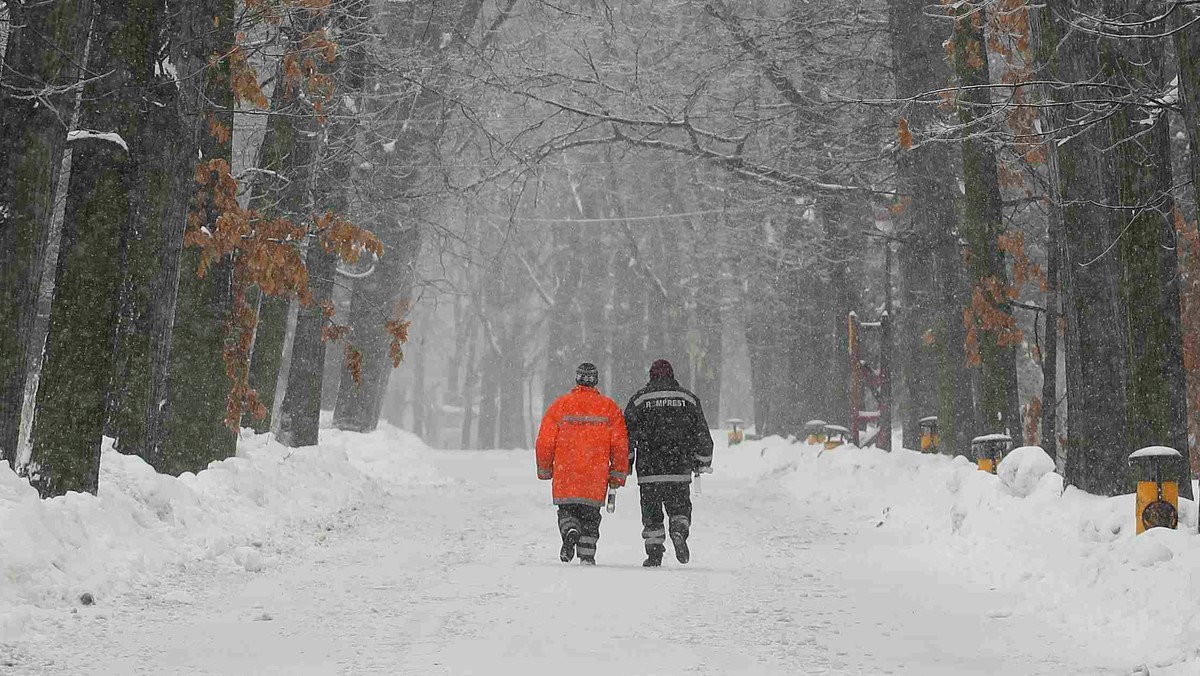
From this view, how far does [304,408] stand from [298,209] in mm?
4674

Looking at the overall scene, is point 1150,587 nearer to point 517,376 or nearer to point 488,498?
point 488,498

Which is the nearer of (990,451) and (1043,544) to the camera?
(1043,544)

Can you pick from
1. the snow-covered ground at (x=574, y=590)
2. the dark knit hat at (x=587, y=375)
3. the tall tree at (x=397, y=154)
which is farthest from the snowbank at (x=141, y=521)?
the dark knit hat at (x=587, y=375)

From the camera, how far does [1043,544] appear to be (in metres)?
10.5

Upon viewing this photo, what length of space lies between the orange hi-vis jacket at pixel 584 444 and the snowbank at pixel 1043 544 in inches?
115

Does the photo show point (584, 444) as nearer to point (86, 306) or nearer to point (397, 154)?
point (86, 306)

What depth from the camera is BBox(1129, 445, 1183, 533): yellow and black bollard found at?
9.09 m

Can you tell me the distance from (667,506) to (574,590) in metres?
2.75

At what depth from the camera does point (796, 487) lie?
22.8m

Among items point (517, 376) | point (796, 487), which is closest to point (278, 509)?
point (796, 487)

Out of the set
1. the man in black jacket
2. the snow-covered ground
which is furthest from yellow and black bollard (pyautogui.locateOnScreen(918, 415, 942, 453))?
the man in black jacket

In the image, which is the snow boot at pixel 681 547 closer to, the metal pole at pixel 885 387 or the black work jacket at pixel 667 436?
the black work jacket at pixel 667 436

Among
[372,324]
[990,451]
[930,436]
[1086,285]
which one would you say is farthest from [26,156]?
[372,324]

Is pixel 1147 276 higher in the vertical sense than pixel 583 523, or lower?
higher
